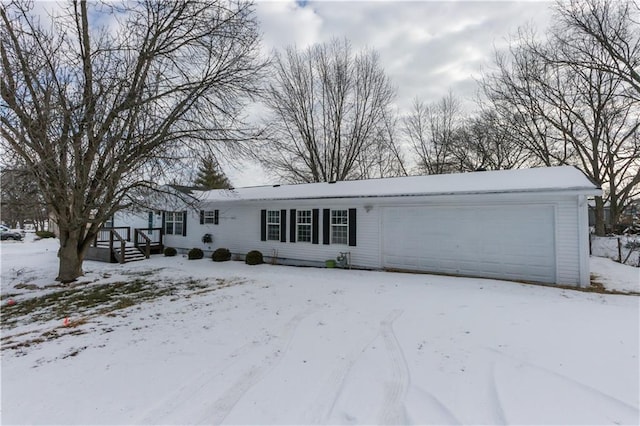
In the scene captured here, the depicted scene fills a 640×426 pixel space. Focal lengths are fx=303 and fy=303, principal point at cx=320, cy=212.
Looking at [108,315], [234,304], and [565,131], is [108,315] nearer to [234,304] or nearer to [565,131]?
[234,304]

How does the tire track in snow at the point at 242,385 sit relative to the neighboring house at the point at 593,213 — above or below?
below

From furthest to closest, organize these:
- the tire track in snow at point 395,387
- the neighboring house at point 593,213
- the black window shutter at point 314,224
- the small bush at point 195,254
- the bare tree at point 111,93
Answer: the neighboring house at point 593,213, the small bush at point 195,254, the black window shutter at point 314,224, the bare tree at point 111,93, the tire track in snow at point 395,387

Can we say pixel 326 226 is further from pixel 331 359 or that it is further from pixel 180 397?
pixel 180 397

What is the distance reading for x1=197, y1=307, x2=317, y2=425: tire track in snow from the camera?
Answer: 271 cm

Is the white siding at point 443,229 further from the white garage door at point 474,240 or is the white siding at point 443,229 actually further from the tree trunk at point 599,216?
the tree trunk at point 599,216

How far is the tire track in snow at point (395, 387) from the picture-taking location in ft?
8.75

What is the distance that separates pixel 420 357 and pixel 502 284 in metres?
5.70

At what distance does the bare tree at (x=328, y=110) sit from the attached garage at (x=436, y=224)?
23.3 ft

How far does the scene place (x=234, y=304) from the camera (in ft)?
21.2

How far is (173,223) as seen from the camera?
16.2m

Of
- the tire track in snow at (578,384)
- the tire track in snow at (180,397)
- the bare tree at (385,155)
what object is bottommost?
the tire track in snow at (180,397)

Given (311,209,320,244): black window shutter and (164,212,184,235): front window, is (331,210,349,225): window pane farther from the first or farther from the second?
(164,212,184,235): front window

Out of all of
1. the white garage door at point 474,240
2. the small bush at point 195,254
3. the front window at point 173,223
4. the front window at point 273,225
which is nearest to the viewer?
the white garage door at point 474,240

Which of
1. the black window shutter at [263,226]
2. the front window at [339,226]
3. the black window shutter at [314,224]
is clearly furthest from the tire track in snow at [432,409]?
the black window shutter at [263,226]
